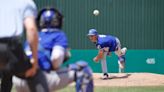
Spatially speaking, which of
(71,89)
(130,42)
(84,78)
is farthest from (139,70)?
(84,78)

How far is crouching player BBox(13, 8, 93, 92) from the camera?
571cm

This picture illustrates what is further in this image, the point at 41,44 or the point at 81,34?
the point at 81,34

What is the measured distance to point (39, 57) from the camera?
225 inches

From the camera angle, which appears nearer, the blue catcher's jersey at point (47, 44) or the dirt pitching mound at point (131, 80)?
the blue catcher's jersey at point (47, 44)

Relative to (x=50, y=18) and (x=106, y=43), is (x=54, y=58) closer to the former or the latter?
(x=50, y=18)

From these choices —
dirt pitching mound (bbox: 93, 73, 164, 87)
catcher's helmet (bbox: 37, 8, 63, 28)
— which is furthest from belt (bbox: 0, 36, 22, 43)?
dirt pitching mound (bbox: 93, 73, 164, 87)

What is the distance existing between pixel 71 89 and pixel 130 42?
1267 centimetres

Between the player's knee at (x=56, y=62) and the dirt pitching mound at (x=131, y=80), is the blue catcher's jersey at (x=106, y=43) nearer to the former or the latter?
the dirt pitching mound at (x=131, y=80)

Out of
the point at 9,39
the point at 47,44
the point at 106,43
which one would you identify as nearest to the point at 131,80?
the point at 106,43

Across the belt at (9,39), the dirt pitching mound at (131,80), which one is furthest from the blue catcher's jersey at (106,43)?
the belt at (9,39)

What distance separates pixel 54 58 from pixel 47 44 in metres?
0.29

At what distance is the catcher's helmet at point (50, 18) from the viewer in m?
5.86

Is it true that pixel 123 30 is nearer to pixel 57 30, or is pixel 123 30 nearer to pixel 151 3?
pixel 151 3

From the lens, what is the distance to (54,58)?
5.65 metres
